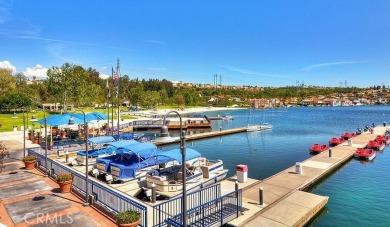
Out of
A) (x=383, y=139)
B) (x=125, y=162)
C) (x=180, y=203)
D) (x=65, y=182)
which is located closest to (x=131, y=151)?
(x=125, y=162)

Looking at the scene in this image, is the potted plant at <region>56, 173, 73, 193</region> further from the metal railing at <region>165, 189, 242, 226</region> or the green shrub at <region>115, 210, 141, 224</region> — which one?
the metal railing at <region>165, 189, 242, 226</region>

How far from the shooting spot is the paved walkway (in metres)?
11.6

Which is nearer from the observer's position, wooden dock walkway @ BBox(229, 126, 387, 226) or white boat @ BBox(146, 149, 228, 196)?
wooden dock walkway @ BBox(229, 126, 387, 226)

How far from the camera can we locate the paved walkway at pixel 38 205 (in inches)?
456

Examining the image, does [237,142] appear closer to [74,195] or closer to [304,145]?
[304,145]

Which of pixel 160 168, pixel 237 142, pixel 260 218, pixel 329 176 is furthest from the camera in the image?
pixel 237 142

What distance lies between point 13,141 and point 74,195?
2625cm

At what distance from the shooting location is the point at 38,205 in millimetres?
13359

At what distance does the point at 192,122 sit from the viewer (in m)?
69.7

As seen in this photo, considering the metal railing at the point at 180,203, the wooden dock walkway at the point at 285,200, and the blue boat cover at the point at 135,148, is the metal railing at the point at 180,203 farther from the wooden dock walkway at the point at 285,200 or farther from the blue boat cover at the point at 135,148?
the blue boat cover at the point at 135,148

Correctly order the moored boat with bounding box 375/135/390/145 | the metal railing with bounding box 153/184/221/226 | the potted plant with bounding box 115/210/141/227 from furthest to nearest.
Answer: the moored boat with bounding box 375/135/390/145, the metal railing with bounding box 153/184/221/226, the potted plant with bounding box 115/210/141/227

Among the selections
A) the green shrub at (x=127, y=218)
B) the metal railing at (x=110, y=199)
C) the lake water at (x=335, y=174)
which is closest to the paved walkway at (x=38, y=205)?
the metal railing at (x=110, y=199)

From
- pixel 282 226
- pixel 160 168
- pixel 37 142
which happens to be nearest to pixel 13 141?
pixel 37 142

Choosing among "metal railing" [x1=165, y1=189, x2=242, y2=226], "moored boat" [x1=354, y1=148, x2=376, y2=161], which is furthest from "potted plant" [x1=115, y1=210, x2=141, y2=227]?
"moored boat" [x1=354, y1=148, x2=376, y2=161]
